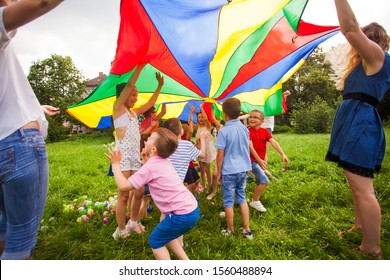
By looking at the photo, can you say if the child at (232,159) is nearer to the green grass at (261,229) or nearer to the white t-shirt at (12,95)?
the green grass at (261,229)

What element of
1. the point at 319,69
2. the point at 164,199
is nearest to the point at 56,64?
the point at 319,69

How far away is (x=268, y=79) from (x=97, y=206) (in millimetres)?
2878

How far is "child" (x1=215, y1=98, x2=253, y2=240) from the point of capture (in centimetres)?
265

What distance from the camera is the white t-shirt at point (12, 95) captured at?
1168 millimetres

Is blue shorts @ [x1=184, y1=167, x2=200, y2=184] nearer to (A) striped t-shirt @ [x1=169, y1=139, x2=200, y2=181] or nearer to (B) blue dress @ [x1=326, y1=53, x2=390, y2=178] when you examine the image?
(A) striped t-shirt @ [x1=169, y1=139, x2=200, y2=181]

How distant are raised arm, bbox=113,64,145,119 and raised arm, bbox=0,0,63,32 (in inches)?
51.9

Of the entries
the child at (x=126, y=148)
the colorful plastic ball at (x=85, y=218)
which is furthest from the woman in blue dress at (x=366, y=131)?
the colorful plastic ball at (x=85, y=218)

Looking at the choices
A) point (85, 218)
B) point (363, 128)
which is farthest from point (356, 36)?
point (85, 218)

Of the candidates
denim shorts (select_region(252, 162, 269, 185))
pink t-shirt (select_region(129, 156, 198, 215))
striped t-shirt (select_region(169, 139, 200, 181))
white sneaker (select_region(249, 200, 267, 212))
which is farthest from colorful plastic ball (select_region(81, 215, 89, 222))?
denim shorts (select_region(252, 162, 269, 185))

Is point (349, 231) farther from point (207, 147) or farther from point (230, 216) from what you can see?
point (207, 147)

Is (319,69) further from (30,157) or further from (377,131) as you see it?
(30,157)

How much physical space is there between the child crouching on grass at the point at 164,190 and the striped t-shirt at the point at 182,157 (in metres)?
0.46

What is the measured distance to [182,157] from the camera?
2455 millimetres

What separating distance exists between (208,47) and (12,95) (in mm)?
2024
